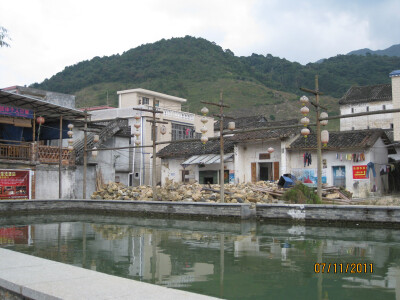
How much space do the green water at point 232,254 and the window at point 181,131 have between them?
16551 mm

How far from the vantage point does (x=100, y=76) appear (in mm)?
59719

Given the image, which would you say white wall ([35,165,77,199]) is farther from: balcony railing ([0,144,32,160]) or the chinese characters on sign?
the chinese characters on sign

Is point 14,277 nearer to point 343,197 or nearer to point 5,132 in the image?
point 343,197

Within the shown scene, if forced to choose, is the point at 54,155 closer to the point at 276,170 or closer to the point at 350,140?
the point at 276,170

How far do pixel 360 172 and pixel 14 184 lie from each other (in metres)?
17.9

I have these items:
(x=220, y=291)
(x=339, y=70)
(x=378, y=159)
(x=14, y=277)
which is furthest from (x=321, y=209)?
(x=339, y=70)

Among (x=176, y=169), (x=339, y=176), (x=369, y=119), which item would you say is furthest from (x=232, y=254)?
(x=369, y=119)

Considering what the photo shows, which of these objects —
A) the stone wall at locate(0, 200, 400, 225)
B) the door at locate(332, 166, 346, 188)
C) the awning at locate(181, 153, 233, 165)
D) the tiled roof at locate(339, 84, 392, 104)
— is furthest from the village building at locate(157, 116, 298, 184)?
the tiled roof at locate(339, 84, 392, 104)

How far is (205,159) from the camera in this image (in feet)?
87.8

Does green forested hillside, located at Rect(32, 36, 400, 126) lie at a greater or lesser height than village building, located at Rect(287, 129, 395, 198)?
greater

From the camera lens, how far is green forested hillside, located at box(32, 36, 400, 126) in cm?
5216

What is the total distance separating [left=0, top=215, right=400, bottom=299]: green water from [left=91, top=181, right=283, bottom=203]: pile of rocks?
3289 mm

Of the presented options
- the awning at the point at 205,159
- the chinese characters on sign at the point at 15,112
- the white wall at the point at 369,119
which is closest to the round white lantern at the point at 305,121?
the awning at the point at 205,159

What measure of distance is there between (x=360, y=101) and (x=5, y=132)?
2959 centimetres
